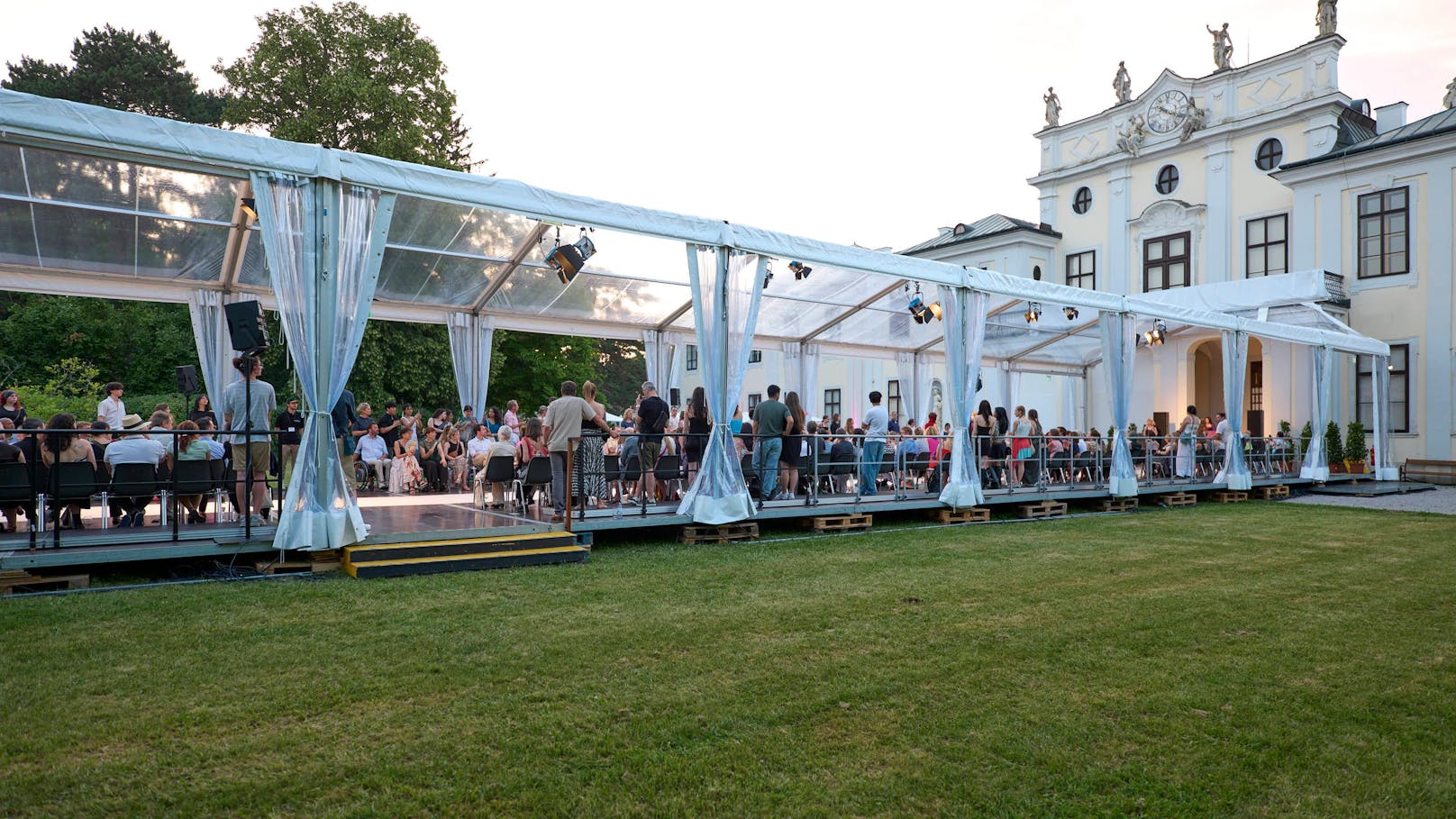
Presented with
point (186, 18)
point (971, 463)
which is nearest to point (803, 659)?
point (971, 463)

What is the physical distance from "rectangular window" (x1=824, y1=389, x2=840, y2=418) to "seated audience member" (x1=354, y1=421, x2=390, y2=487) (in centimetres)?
2005

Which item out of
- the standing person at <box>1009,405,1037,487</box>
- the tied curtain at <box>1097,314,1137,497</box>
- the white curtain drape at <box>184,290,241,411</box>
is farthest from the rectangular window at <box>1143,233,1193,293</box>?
the white curtain drape at <box>184,290,241,411</box>

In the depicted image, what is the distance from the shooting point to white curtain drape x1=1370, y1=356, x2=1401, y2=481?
17891mm

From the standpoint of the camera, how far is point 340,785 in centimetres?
297

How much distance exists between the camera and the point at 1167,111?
24.5 m

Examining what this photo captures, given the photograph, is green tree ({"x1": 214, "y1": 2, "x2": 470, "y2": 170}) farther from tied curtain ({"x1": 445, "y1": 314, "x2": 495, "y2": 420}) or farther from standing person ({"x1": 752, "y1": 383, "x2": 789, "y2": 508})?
standing person ({"x1": 752, "y1": 383, "x2": 789, "y2": 508})

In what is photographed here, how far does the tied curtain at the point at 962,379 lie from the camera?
1093 cm

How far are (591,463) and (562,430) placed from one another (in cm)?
50

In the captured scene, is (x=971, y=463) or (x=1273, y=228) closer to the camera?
(x=971, y=463)

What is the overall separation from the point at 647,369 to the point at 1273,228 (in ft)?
57.2

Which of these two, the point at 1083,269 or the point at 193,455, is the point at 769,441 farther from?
the point at 1083,269

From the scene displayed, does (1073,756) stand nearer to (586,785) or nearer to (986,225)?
(586,785)

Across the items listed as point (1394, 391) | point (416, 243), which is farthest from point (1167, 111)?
point (416, 243)

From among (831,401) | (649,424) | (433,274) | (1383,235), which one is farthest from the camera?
(831,401)
